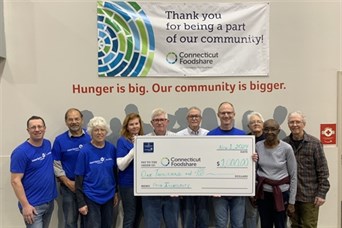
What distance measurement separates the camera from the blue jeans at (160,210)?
3570mm

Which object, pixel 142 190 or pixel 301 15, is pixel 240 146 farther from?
pixel 301 15

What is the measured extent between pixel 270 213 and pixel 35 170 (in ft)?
8.17

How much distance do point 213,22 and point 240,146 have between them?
1714 mm

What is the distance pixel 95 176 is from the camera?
347 centimetres

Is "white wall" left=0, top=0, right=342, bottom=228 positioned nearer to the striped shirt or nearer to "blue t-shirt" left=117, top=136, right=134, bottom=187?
"blue t-shirt" left=117, top=136, right=134, bottom=187

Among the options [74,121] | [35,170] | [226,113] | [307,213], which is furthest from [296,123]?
[35,170]

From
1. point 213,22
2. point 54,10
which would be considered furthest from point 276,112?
point 54,10

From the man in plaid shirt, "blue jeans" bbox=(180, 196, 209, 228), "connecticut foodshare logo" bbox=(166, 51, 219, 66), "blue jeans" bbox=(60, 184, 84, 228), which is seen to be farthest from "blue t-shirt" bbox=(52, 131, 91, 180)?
the man in plaid shirt

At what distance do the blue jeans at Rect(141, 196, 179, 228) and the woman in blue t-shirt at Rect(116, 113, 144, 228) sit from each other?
0.81 ft

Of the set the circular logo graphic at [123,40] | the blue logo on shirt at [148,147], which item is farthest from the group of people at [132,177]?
the circular logo graphic at [123,40]

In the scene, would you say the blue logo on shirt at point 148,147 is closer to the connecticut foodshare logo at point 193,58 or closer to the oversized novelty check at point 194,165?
the oversized novelty check at point 194,165

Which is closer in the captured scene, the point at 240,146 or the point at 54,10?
the point at 240,146

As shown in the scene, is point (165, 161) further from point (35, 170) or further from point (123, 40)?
point (123, 40)

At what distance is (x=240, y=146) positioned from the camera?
359 cm
